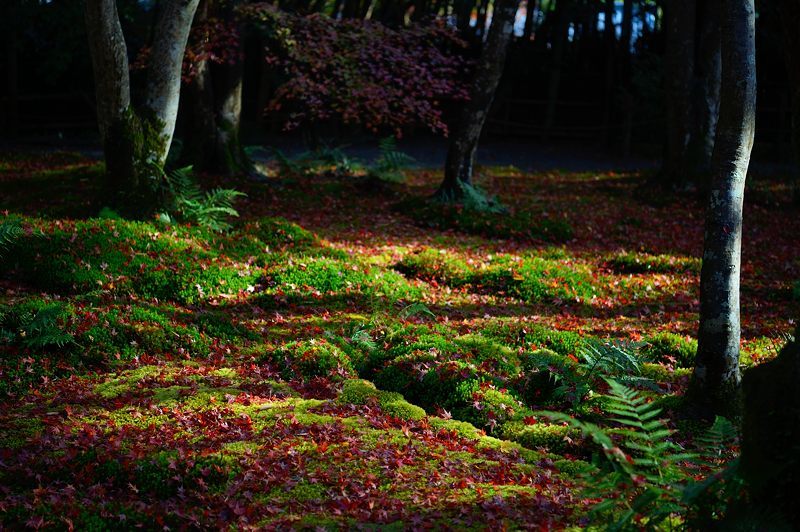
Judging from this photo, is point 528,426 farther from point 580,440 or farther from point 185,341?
point 185,341

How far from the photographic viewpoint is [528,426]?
587cm

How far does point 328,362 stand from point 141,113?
5.90 m

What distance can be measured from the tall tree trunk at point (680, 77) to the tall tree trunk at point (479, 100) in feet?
17.7

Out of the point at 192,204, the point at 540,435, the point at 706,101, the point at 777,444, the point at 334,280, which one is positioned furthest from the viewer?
the point at 706,101

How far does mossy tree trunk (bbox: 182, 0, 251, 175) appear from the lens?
15.3m

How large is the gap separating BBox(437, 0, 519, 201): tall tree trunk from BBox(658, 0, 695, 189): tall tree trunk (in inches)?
213

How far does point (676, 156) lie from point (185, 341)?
1446 cm

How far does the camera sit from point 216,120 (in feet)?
52.3

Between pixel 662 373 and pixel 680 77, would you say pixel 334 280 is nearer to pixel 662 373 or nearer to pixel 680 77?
pixel 662 373

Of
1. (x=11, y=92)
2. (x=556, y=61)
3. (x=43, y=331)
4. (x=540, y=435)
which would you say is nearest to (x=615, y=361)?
(x=540, y=435)

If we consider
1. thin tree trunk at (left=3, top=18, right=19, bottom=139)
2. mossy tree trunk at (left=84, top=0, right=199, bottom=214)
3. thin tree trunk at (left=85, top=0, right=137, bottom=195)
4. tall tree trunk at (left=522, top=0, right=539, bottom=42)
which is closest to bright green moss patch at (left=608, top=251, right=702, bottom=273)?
mossy tree trunk at (left=84, top=0, right=199, bottom=214)

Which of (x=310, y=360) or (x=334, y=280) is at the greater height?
(x=334, y=280)

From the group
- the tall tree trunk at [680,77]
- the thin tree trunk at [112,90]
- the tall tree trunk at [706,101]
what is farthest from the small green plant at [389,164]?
the thin tree trunk at [112,90]

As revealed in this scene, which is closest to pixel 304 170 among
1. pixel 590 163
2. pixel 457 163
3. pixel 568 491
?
pixel 457 163
